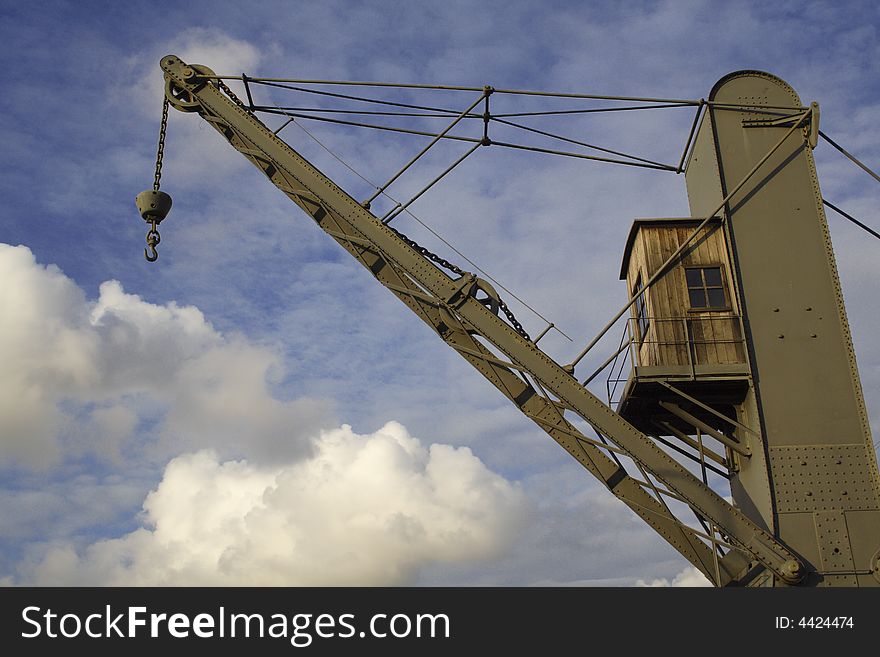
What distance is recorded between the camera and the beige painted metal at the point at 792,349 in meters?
14.3

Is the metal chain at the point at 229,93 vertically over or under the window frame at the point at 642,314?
over

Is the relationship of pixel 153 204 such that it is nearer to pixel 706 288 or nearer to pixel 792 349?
pixel 706 288

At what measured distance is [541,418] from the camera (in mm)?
15109

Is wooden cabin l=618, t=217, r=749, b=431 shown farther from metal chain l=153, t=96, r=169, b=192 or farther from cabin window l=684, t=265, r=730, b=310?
metal chain l=153, t=96, r=169, b=192

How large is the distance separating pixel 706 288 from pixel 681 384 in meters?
1.79

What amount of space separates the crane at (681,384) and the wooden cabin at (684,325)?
46 millimetres

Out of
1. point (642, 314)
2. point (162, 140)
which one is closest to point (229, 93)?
point (162, 140)

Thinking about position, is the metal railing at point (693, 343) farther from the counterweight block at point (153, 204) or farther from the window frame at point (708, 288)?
the counterweight block at point (153, 204)

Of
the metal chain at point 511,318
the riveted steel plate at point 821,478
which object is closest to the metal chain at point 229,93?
the metal chain at point 511,318

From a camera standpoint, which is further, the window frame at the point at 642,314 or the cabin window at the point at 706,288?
the window frame at the point at 642,314

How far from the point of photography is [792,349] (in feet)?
50.3
